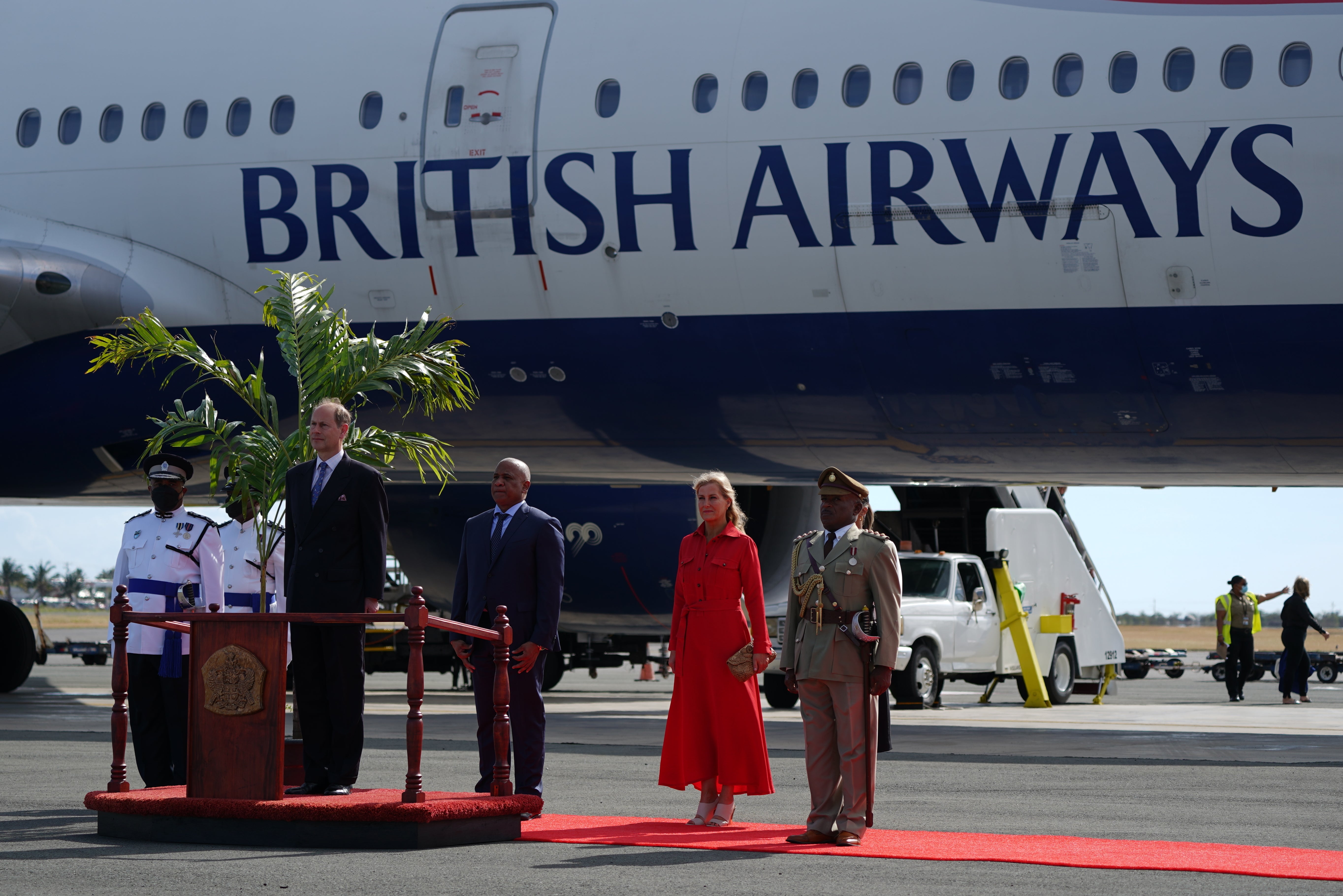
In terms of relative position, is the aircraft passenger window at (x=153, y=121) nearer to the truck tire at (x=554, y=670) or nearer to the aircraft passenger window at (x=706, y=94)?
the aircraft passenger window at (x=706, y=94)

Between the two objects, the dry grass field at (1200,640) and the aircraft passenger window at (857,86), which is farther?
the dry grass field at (1200,640)

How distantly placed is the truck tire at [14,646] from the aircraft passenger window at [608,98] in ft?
29.6

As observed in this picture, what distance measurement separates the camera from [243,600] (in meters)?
10.1

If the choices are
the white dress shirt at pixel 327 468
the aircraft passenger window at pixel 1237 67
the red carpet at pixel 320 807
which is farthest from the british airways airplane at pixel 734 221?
the red carpet at pixel 320 807

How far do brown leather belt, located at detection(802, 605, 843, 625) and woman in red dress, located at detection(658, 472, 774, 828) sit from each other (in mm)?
355

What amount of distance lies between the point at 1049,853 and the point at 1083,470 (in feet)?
20.8

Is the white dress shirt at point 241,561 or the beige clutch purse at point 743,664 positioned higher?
the white dress shirt at point 241,561

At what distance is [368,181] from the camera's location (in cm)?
1278

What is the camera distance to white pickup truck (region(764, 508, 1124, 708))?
1781cm

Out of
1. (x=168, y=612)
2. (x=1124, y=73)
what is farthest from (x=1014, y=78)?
(x=168, y=612)

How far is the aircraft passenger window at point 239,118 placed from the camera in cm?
1328

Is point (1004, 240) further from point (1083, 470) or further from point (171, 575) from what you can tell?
point (171, 575)

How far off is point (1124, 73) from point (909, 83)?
4.67 feet

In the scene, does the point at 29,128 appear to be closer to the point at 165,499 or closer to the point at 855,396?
the point at 165,499
